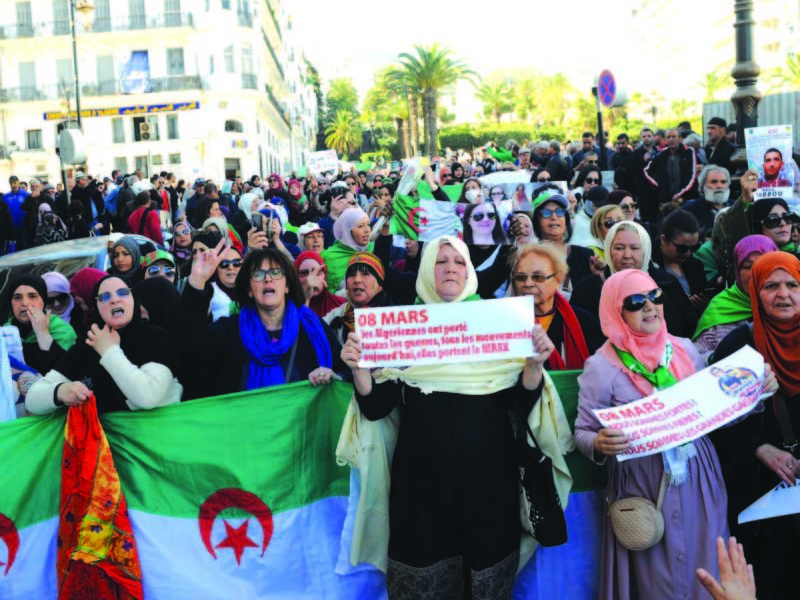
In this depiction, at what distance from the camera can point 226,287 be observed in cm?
559

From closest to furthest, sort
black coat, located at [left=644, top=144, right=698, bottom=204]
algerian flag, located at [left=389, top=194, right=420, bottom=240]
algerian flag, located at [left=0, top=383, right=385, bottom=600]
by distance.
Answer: algerian flag, located at [left=0, top=383, right=385, bottom=600]
algerian flag, located at [left=389, top=194, right=420, bottom=240]
black coat, located at [left=644, top=144, right=698, bottom=204]

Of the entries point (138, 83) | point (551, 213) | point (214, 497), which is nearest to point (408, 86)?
point (138, 83)

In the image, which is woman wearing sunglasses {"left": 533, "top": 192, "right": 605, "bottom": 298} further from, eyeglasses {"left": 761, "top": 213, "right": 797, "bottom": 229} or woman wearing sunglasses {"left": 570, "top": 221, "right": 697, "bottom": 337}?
eyeglasses {"left": 761, "top": 213, "right": 797, "bottom": 229}

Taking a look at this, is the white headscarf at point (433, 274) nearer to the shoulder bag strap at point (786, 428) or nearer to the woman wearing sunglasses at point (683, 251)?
the shoulder bag strap at point (786, 428)

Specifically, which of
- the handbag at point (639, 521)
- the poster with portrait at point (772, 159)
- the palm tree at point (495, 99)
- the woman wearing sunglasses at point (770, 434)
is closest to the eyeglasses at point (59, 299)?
the handbag at point (639, 521)

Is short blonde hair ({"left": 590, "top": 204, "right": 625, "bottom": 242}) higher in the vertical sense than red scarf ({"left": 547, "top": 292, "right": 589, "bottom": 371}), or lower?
higher

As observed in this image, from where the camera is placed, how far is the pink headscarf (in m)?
3.64

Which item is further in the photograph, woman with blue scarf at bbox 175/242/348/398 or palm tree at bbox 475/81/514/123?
palm tree at bbox 475/81/514/123

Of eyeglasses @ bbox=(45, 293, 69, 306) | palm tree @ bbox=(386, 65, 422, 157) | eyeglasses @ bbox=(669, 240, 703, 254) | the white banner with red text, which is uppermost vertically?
palm tree @ bbox=(386, 65, 422, 157)

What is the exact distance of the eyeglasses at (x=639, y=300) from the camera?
363 centimetres

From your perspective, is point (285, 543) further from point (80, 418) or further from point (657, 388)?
point (657, 388)

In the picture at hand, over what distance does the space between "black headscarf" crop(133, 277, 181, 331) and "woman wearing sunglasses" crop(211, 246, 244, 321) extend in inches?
26.2

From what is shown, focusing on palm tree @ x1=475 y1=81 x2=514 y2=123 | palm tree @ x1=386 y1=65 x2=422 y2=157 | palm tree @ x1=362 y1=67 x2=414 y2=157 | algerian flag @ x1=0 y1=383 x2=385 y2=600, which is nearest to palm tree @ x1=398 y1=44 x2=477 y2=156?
palm tree @ x1=386 y1=65 x2=422 y2=157

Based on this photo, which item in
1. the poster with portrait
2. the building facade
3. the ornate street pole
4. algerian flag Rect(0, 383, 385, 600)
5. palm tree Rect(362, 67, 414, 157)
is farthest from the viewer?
palm tree Rect(362, 67, 414, 157)
